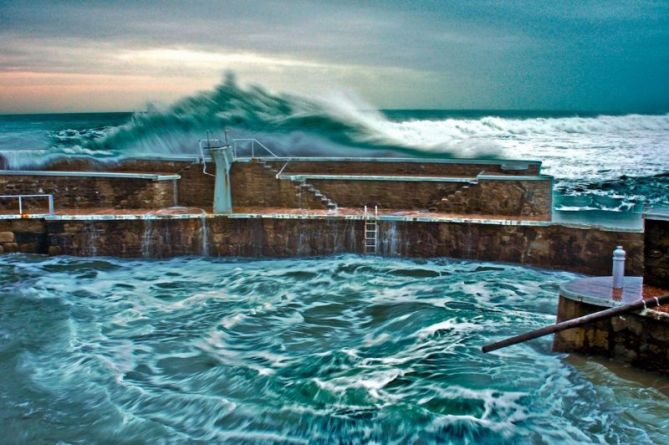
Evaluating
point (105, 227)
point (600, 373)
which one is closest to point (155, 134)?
point (105, 227)

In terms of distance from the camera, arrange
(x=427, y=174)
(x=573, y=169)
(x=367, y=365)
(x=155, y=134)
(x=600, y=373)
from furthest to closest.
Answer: (x=573, y=169) → (x=155, y=134) → (x=427, y=174) → (x=367, y=365) → (x=600, y=373)

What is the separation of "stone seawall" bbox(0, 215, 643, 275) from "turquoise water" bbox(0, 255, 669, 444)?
0.96 m

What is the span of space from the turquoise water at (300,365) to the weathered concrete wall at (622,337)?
208 mm

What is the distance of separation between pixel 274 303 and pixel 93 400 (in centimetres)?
416

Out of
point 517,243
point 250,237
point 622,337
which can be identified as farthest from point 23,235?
point 622,337

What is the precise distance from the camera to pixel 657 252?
254 inches

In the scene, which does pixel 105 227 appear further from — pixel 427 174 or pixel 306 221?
pixel 427 174

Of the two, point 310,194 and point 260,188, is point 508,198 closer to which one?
point 310,194

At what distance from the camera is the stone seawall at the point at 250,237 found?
12.6 m

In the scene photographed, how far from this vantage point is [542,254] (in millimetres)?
11984

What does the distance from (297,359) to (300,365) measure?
0.23 m

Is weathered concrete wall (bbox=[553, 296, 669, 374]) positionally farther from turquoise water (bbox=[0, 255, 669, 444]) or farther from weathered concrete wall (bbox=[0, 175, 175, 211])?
weathered concrete wall (bbox=[0, 175, 175, 211])

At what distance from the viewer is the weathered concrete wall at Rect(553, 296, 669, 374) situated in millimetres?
5930

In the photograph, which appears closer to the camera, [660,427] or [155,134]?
[660,427]
